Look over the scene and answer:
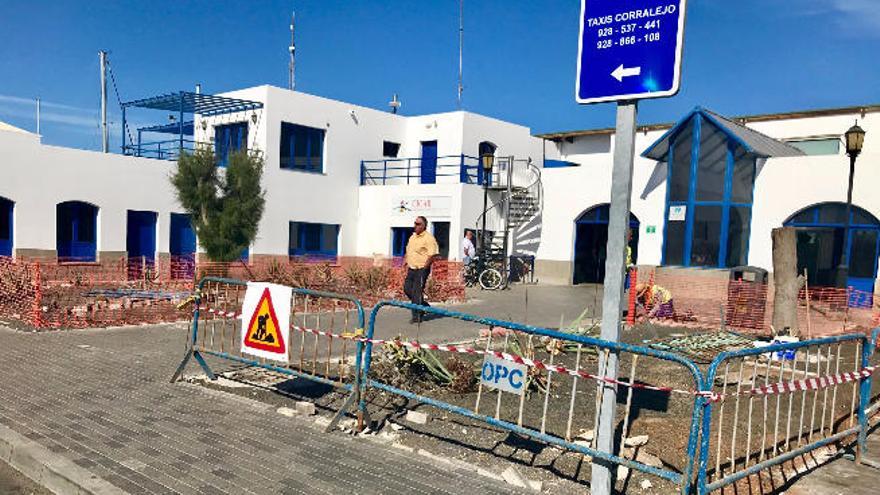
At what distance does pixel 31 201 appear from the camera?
54.6 feet

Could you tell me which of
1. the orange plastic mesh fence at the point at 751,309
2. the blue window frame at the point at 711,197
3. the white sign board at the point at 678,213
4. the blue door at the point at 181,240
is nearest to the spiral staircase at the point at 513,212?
the white sign board at the point at 678,213

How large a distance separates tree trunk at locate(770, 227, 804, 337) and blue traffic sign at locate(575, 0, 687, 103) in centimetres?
822

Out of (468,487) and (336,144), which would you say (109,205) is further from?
(468,487)

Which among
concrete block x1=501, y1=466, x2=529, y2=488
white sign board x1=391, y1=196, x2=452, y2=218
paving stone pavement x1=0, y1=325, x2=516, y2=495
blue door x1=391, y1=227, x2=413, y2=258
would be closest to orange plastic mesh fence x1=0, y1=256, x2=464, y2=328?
paving stone pavement x1=0, y1=325, x2=516, y2=495

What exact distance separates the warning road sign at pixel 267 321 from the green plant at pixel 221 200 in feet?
33.0

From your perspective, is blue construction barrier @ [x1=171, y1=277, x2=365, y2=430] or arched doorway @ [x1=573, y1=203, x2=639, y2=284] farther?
arched doorway @ [x1=573, y1=203, x2=639, y2=284]

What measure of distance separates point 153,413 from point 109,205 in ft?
49.9

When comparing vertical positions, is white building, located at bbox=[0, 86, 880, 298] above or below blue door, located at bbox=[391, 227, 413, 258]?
above

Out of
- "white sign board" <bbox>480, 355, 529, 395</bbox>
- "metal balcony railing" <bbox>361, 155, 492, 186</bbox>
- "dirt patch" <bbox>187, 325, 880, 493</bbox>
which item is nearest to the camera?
"white sign board" <bbox>480, 355, 529, 395</bbox>

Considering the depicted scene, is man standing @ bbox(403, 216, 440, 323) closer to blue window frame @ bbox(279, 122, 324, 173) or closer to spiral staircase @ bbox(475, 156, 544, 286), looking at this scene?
spiral staircase @ bbox(475, 156, 544, 286)

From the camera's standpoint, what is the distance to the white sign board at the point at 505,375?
14.6ft

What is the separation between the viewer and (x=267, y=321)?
588 centimetres

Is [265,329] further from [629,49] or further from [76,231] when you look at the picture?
[76,231]

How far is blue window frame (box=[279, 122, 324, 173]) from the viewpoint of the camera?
74.3 ft
